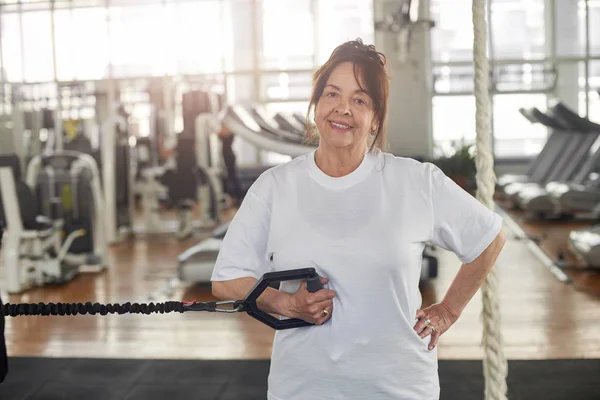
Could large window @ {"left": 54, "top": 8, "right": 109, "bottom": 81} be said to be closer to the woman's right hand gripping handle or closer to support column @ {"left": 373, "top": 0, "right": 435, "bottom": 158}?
support column @ {"left": 373, "top": 0, "right": 435, "bottom": 158}

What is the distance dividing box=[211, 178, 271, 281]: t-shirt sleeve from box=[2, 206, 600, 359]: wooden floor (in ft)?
7.16

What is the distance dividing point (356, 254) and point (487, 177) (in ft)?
1.04

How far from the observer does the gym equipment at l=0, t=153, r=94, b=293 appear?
4.94 m

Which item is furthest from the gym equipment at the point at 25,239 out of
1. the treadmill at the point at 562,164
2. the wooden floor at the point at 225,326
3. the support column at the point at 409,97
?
the support column at the point at 409,97

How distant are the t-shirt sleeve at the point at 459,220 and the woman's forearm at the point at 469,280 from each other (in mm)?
21

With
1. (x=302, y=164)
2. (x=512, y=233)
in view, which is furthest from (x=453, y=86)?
(x=302, y=164)

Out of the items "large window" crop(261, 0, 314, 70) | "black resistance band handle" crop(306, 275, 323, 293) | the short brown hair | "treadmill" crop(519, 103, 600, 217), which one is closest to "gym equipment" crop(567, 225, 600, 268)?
"treadmill" crop(519, 103, 600, 217)

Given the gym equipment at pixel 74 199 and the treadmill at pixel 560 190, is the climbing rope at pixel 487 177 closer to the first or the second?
the gym equipment at pixel 74 199

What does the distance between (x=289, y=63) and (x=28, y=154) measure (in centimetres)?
389

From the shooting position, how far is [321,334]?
127 cm

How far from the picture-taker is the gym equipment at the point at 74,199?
5660mm

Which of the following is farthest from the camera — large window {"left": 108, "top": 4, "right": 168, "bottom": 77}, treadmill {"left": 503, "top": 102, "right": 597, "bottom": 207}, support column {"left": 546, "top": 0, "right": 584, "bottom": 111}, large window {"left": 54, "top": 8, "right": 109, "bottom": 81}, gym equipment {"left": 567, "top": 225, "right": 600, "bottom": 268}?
large window {"left": 54, "top": 8, "right": 109, "bottom": 81}

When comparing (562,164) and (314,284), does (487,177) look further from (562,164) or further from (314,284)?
(562,164)

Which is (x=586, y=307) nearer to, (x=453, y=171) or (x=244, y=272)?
(x=244, y=272)
